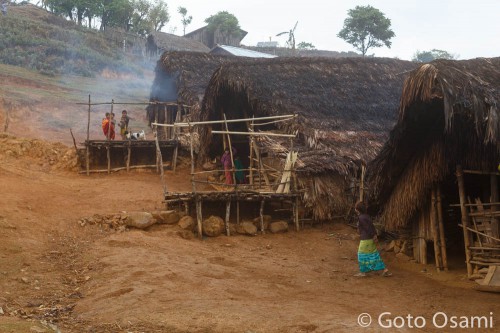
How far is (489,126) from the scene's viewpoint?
7496mm

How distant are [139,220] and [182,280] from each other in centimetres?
294

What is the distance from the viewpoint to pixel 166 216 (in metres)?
10.9

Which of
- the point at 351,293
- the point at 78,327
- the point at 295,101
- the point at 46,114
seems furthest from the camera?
the point at 46,114

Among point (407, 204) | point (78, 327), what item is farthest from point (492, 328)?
point (78, 327)

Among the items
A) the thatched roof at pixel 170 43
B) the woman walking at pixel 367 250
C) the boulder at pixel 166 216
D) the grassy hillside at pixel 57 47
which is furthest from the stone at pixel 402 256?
the thatched roof at pixel 170 43

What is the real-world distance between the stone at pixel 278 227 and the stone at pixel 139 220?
8.06 feet

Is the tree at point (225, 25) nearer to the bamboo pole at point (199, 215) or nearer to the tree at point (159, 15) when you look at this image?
the tree at point (159, 15)

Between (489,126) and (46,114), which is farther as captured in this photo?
(46,114)

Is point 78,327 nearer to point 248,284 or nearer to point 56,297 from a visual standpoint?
point 56,297

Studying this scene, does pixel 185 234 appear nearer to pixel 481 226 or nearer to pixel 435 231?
pixel 435 231

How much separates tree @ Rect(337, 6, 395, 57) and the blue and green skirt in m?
37.0

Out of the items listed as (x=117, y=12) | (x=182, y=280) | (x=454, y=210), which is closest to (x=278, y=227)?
(x=454, y=210)

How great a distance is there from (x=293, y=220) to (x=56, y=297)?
234 inches

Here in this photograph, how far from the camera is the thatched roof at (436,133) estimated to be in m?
7.60
